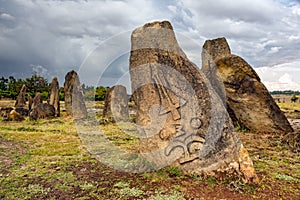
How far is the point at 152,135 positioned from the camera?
720cm

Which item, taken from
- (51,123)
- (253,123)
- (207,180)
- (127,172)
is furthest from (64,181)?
(51,123)

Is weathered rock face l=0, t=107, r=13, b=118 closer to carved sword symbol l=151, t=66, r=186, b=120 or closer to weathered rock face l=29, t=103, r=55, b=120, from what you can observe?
weathered rock face l=29, t=103, r=55, b=120

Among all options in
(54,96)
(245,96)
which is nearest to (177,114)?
(245,96)

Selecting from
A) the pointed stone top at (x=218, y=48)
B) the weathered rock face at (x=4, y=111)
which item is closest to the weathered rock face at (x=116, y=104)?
the pointed stone top at (x=218, y=48)

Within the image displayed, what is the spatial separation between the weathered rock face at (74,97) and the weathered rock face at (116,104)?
6.77 ft

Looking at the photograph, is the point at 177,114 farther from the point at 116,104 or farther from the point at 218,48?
the point at 116,104

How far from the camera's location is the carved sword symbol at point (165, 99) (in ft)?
23.0

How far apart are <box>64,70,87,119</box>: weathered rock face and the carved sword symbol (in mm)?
14309

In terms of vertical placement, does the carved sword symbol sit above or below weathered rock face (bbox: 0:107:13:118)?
above

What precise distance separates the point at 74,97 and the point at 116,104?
12.9 ft

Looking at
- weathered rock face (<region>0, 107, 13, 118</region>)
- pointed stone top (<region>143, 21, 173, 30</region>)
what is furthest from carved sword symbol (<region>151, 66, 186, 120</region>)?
weathered rock face (<region>0, 107, 13, 118</region>)

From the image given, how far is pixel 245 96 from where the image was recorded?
45.2 feet

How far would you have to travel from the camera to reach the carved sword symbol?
276 inches

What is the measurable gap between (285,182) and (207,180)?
2007 millimetres
